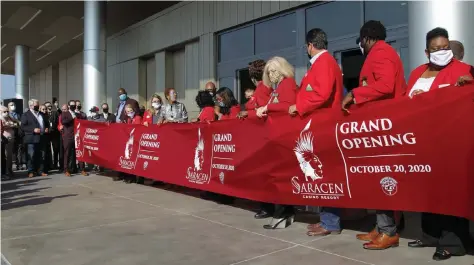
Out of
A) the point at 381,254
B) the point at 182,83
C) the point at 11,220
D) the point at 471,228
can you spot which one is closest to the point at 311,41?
the point at 381,254

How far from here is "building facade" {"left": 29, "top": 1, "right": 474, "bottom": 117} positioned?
9484mm

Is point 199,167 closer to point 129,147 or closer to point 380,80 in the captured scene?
point 129,147

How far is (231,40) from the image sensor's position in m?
14.0

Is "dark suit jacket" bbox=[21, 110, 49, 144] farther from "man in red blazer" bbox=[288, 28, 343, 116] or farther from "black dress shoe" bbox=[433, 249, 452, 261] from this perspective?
"black dress shoe" bbox=[433, 249, 452, 261]

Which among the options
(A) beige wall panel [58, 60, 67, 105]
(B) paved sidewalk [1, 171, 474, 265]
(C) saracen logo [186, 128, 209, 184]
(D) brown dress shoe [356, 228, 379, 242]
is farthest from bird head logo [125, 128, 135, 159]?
(A) beige wall panel [58, 60, 67, 105]

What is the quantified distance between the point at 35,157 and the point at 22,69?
72.1ft

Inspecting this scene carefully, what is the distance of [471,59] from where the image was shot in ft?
17.5

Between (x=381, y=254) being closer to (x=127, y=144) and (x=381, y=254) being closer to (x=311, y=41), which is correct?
(x=311, y=41)

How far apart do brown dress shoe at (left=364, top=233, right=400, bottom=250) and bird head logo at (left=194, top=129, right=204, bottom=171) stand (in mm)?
2943

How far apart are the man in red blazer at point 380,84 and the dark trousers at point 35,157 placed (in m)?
8.86

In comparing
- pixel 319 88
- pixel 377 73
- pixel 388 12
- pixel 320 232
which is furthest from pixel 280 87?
pixel 388 12

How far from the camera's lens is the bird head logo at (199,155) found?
624 cm

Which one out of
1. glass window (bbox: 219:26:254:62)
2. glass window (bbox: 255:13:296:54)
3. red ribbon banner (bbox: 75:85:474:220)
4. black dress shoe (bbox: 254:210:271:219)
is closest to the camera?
red ribbon banner (bbox: 75:85:474:220)

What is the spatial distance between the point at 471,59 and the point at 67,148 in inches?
348
